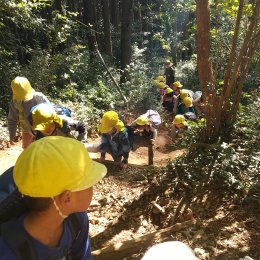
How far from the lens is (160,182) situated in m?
5.26

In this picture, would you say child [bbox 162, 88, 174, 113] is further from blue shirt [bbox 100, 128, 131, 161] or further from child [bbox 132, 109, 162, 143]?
blue shirt [bbox 100, 128, 131, 161]

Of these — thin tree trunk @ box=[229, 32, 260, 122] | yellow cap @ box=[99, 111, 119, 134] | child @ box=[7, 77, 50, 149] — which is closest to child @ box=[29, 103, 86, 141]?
child @ box=[7, 77, 50, 149]

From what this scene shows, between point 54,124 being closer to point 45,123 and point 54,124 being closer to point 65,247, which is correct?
point 45,123

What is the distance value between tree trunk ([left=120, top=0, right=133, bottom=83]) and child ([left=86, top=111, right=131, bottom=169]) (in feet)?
30.9

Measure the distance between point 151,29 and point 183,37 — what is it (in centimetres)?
351

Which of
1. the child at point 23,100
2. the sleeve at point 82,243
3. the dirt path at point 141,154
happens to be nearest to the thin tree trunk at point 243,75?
the dirt path at point 141,154

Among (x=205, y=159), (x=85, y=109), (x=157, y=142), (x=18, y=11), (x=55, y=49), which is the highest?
(x=18, y=11)

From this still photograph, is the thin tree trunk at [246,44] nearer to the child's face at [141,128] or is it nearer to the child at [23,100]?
the child's face at [141,128]

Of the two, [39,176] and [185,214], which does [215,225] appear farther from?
[39,176]

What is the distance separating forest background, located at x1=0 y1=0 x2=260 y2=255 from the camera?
5121mm

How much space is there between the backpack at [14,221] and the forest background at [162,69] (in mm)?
3236

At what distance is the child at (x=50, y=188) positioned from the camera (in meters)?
1.61

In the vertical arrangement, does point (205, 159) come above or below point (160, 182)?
above

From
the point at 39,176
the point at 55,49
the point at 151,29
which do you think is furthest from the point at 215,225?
the point at 151,29
